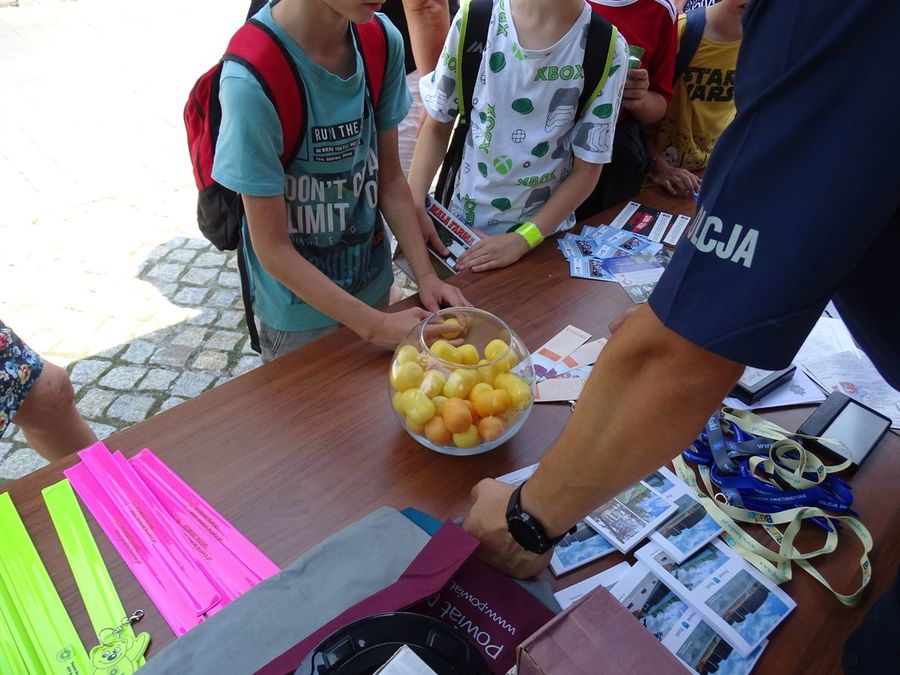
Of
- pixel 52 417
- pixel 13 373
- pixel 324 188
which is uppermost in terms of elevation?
pixel 324 188

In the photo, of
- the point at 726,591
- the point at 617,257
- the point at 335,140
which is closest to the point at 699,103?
the point at 617,257

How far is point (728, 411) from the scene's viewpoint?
4.53 feet

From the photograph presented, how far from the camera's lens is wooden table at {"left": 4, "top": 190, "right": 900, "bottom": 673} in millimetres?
1018

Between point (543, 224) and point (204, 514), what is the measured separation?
4.14ft

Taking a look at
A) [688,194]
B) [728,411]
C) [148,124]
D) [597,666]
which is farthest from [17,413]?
[148,124]

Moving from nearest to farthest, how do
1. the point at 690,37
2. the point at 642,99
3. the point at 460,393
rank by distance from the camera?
the point at 460,393 < the point at 642,99 < the point at 690,37

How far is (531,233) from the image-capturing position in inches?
72.8

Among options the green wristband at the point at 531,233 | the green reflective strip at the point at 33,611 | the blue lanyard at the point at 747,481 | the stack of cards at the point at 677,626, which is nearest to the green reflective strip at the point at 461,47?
the green wristband at the point at 531,233

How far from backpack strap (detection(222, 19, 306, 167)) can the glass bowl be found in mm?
567

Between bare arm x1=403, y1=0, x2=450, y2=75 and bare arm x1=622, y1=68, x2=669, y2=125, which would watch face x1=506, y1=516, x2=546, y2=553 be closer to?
bare arm x1=622, y1=68, x2=669, y2=125

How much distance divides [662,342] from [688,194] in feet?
5.46

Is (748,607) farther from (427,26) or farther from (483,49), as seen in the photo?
(427,26)

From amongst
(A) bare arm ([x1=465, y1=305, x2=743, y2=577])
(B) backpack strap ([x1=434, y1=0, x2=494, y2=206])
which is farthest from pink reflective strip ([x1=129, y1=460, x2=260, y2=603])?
(B) backpack strap ([x1=434, y1=0, x2=494, y2=206])

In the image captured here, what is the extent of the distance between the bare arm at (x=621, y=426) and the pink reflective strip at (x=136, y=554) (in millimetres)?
478
